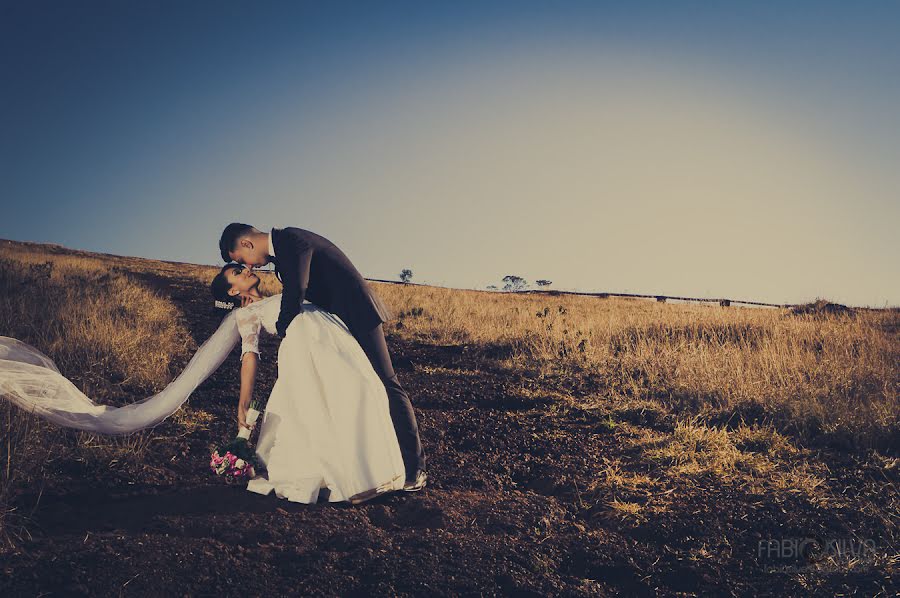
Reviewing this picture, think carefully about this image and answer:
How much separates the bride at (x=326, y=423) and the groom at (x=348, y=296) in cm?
9

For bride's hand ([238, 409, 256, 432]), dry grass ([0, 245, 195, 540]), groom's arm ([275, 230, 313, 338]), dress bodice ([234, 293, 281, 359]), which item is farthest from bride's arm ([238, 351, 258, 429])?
dry grass ([0, 245, 195, 540])

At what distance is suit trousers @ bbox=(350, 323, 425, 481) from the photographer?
4.16 meters

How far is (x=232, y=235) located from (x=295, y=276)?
690 mm

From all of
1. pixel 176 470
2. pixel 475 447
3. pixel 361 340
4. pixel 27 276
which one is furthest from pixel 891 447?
pixel 27 276

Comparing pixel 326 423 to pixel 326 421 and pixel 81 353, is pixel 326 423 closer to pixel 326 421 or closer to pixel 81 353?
pixel 326 421

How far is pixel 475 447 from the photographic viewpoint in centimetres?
520

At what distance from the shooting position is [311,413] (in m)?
4.04

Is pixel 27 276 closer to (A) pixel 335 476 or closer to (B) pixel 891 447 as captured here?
(A) pixel 335 476

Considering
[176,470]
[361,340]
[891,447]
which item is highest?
[361,340]

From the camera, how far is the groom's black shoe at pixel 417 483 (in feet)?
13.3

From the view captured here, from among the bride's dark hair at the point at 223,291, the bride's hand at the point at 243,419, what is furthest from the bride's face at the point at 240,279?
the bride's hand at the point at 243,419

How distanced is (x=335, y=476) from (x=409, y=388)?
338cm

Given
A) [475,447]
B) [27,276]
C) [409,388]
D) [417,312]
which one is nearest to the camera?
[475,447]

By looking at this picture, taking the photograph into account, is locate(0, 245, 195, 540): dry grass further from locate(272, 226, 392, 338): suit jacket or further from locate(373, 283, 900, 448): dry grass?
locate(373, 283, 900, 448): dry grass
